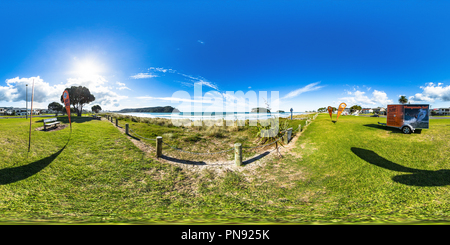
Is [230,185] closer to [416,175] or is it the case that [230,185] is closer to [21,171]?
[416,175]

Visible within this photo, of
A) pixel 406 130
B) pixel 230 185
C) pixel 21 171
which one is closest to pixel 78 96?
pixel 21 171

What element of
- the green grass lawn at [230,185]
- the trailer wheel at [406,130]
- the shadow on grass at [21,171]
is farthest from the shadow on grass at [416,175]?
the shadow on grass at [21,171]

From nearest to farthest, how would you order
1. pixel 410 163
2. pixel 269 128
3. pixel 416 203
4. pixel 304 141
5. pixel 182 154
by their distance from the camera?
pixel 416 203, pixel 410 163, pixel 182 154, pixel 304 141, pixel 269 128

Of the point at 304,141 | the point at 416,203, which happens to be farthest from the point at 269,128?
the point at 416,203

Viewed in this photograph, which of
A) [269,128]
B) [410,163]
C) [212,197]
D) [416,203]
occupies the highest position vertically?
[269,128]

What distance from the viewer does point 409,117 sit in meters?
6.52

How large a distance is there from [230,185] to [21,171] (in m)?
5.88

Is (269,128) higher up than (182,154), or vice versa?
(269,128)

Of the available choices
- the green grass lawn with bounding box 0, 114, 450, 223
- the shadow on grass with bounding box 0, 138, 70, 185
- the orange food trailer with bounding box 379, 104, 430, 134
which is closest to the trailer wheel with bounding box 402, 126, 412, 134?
the orange food trailer with bounding box 379, 104, 430, 134

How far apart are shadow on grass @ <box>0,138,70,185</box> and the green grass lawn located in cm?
2

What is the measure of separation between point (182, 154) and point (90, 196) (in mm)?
3531

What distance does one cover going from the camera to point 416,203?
9.04ft
